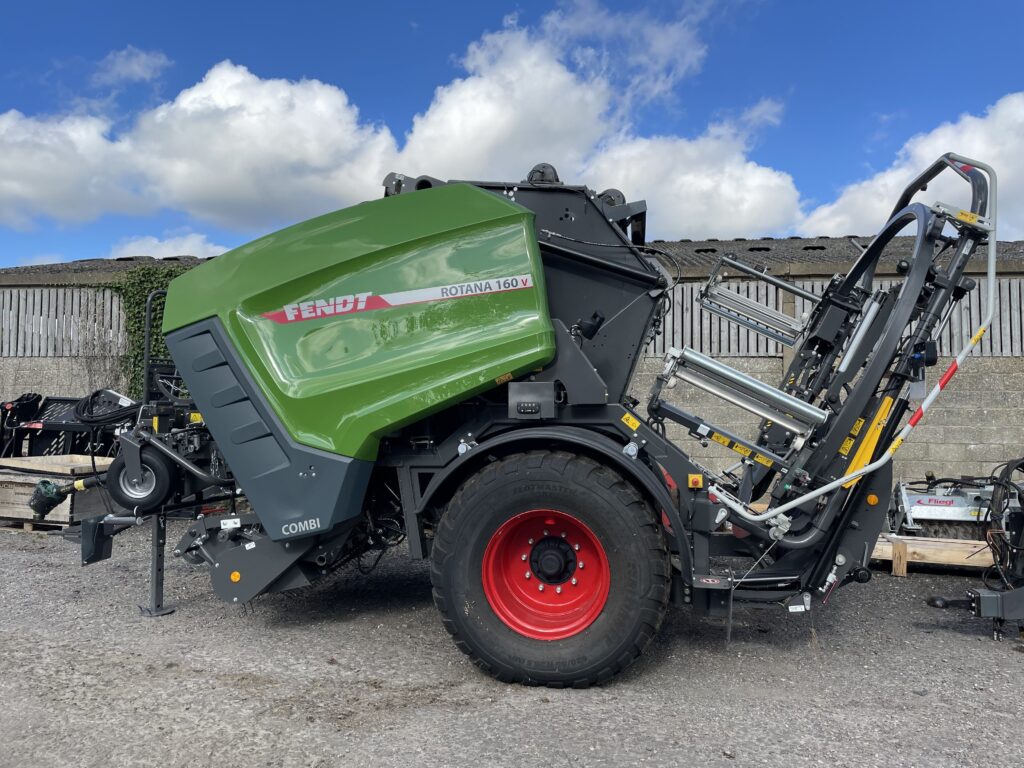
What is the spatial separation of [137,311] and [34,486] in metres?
3.30

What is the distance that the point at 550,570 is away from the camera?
3652 millimetres

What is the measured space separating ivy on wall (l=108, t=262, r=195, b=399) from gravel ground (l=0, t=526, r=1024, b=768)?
5.29 metres

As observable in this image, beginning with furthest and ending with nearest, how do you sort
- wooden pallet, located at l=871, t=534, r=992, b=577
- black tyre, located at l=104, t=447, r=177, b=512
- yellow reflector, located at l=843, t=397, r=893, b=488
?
wooden pallet, located at l=871, t=534, r=992, b=577 → black tyre, located at l=104, t=447, r=177, b=512 → yellow reflector, located at l=843, t=397, r=893, b=488

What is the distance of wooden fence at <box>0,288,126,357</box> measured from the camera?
9867mm

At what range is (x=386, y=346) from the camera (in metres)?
3.75

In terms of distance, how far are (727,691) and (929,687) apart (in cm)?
95

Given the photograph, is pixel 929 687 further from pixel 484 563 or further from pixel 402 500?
pixel 402 500

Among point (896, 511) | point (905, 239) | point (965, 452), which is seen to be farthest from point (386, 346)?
point (905, 239)

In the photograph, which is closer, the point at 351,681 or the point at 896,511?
the point at 351,681

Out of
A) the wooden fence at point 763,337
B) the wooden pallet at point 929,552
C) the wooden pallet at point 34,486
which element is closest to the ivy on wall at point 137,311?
the wooden pallet at point 34,486

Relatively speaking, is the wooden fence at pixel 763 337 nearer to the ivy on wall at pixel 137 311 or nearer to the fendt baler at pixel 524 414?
the fendt baler at pixel 524 414

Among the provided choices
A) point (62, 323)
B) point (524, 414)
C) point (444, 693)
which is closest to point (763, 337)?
point (524, 414)

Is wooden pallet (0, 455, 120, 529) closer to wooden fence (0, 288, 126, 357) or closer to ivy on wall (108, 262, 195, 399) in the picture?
ivy on wall (108, 262, 195, 399)

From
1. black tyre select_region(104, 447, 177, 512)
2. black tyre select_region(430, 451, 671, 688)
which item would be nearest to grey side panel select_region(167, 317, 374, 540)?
black tyre select_region(430, 451, 671, 688)
